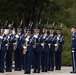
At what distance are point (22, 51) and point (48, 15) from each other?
51.5 ft

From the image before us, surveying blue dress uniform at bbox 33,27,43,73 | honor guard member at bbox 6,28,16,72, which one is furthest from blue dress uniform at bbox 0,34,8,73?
blue dress uniform at bbox 33,27,43,73

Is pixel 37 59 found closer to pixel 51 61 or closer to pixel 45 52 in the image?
pixel 45 52

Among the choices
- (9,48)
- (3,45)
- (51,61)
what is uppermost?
(3,45)

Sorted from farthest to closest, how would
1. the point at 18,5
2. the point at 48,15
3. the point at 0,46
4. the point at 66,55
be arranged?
the point at 48,15 < the point at 18,5 < the point at 66,55 < the point at 0,46

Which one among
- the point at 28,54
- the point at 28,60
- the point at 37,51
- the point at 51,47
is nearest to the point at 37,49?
the point at 37,51

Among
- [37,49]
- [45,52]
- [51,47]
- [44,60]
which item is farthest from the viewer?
Result: [51,47]

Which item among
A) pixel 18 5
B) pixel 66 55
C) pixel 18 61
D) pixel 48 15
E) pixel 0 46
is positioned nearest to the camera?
pixel 0 46

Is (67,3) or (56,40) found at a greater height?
(67,3)

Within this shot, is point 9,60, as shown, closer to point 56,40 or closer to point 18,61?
point 18,61

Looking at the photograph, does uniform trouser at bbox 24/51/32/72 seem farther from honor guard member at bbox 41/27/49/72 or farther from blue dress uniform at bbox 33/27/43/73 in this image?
honor guard member at bbox 41/27/49/72

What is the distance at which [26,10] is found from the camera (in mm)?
31172

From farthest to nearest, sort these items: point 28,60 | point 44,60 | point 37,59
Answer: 1. point 44,60
2. point 37,59
3. point 28,60

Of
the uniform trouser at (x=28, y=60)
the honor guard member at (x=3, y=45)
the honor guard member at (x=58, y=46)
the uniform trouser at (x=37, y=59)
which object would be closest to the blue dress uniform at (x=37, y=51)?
the uniform trouser at (x=37, y=59)

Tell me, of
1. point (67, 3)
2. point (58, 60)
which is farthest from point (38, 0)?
point (58, 60)
